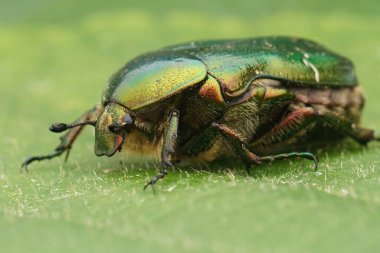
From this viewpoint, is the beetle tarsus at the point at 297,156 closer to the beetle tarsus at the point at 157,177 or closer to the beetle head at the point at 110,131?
the beetle tarsus at the point at 157,177

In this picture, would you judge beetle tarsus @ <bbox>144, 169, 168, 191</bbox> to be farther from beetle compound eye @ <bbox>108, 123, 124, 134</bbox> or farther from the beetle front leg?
beetle compound eye @ <bbox>108, 123, 124, 134</bbox>

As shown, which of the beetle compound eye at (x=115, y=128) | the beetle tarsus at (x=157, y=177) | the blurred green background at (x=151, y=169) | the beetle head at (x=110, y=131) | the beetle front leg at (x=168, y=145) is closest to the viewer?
the blurred green background at (x=151, y=169)

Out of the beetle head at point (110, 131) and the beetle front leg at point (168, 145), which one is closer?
the beetle front leg at point (168, 145)

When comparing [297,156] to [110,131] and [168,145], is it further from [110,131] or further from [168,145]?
[110,131]

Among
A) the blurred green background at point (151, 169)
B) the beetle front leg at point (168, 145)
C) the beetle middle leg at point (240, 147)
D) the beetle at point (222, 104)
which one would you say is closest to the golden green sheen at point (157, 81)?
the beetle at point (222, 104)

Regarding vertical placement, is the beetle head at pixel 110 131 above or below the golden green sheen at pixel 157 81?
below

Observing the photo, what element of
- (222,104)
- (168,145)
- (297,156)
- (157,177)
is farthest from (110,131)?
(297,156)
